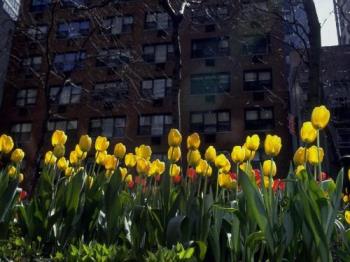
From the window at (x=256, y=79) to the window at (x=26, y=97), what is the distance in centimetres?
1608

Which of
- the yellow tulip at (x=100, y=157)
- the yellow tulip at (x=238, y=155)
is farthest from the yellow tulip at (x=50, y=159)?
the yellow tulip at (x=238, y=155)

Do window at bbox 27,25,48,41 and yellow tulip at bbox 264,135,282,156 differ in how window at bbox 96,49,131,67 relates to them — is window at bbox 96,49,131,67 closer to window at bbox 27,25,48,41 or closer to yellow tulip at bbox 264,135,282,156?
window at bbox 27,25,48,41

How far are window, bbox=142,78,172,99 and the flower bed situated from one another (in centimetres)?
2732

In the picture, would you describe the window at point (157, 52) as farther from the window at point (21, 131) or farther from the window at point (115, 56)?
the window at point (21, 131)

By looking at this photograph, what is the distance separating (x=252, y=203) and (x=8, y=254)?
129 centimetres

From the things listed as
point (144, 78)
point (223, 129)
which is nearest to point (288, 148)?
point (223, 129)

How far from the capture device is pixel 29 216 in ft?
10.2

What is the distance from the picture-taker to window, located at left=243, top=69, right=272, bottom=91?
2928cm

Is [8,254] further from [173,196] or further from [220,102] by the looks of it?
[220,102]

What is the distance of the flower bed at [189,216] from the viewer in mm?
2373

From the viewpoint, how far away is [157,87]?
103 feet

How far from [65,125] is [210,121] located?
10653mm

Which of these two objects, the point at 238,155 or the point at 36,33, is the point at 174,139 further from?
the point at 36,33

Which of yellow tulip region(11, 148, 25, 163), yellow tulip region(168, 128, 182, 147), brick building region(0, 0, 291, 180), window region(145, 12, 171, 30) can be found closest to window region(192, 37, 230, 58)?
brick building region(0, 0, 291, 180)
